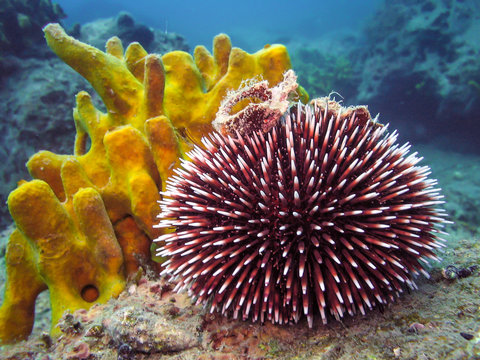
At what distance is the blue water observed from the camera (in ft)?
160

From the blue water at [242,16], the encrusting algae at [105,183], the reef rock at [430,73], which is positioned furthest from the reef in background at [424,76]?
the blue water at [242,16]

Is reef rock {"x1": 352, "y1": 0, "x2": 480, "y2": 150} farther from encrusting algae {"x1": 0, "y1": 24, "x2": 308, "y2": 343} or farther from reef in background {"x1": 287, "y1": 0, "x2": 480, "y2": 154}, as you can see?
encrusting algae {"x1": 0, "y1": 24, "x2": 308, "y2": 343}

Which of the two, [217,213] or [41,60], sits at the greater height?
[41,60]

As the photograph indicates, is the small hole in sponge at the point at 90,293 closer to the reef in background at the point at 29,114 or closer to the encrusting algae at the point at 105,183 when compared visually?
the encrusting algae at the point at 105,183

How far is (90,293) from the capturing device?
376 cm

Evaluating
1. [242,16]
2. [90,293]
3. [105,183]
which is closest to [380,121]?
[105,183]

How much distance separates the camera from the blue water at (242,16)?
1923 inches

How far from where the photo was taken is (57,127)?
10.4m

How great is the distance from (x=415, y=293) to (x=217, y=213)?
6.65 ft

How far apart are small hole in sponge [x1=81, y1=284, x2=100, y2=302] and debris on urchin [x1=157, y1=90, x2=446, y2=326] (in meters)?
1.68

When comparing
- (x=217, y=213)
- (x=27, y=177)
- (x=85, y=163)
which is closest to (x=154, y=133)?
(x=85, y=163)

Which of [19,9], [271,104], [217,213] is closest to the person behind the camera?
[217,213]

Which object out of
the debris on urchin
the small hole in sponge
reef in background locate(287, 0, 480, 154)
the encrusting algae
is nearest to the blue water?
reef in background locate(287, 0, 480, 154)

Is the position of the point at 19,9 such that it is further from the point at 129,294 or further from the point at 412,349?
the point at 412,349
